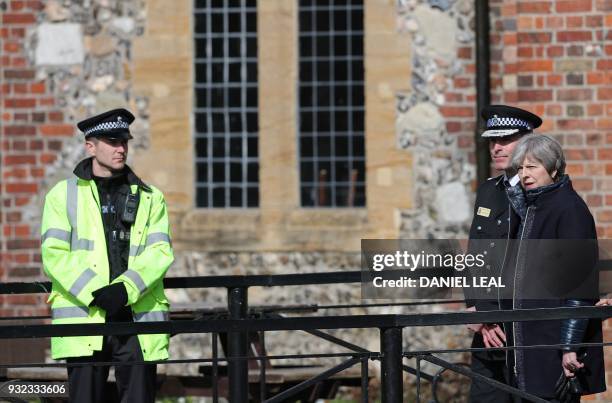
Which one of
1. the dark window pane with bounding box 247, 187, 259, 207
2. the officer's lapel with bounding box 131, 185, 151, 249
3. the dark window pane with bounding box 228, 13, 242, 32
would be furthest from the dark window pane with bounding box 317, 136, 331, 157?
the officer's lapel with bounding box 131, 185, 151, 249

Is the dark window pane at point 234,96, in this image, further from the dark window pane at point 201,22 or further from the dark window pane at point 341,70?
the dark window pane at point 341,70

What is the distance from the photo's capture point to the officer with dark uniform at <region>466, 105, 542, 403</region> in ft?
19.7

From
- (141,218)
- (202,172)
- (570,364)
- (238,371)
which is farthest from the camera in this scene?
(202,172)

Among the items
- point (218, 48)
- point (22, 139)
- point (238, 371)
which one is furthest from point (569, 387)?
point (22, 139)

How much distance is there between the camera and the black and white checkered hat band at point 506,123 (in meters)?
6.36

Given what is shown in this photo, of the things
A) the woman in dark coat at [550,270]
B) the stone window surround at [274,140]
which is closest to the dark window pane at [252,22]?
the stone window surround at [274,140]

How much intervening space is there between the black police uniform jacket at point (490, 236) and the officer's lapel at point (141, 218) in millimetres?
1450

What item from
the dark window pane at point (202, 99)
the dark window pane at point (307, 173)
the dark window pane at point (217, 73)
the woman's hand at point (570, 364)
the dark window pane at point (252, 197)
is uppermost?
the dark window pane at point (217, 73)

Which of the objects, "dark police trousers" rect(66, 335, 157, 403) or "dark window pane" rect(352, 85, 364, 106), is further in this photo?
"dark window pane" rect(352, 85, 364, 106)

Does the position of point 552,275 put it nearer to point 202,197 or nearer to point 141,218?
point 141,218

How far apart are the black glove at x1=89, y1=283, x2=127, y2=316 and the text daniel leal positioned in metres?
1.52

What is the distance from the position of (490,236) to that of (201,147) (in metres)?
4.94

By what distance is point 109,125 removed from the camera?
6441 mm

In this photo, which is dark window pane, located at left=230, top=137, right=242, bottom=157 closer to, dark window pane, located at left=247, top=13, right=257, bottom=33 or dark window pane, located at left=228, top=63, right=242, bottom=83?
dark window pane, located at left=228, top=63, right=242, bottom=83
